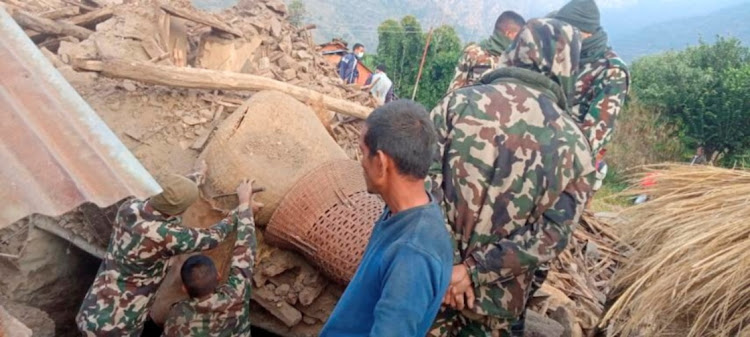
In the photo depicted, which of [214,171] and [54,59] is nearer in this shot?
[214,171]

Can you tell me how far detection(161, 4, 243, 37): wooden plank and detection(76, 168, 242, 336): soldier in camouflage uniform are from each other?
318cm

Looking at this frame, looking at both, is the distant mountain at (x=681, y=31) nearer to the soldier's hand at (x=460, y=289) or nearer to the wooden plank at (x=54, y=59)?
the wooden plank at (x=54, y=59)

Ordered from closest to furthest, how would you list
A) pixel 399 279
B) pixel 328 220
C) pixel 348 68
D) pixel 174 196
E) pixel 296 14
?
pixel 399 279 → pixel 174 196 → pixel 328 220 → pixel 348 68 → pixel 296 14

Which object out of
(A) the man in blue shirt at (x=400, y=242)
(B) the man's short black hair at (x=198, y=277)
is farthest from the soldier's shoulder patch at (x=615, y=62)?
(B) the man's short black hair at (x=198, y=277)

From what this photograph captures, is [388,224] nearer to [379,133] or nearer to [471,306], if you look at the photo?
[379,133]

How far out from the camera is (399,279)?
1.55 m

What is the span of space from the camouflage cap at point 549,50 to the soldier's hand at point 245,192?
77.4 inches

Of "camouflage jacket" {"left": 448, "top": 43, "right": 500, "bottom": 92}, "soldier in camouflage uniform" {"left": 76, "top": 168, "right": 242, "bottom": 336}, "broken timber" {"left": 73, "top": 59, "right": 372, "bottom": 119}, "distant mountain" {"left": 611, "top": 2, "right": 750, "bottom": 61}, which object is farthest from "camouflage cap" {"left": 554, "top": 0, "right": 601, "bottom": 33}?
"distant mountain" {"left": 611, "top": 2, "right": 750, "bottom": 61}

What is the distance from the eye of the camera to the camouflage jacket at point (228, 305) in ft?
11.3

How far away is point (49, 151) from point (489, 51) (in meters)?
4.16

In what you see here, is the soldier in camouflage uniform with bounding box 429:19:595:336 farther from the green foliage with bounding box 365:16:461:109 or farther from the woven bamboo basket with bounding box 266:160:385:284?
the green foliage with bounding box 365:16:461:109

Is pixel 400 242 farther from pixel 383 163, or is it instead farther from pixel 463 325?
pixel 463 325

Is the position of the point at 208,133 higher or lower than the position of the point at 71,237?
higher

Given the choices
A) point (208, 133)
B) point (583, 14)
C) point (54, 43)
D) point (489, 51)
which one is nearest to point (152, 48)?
point (54, 43)
